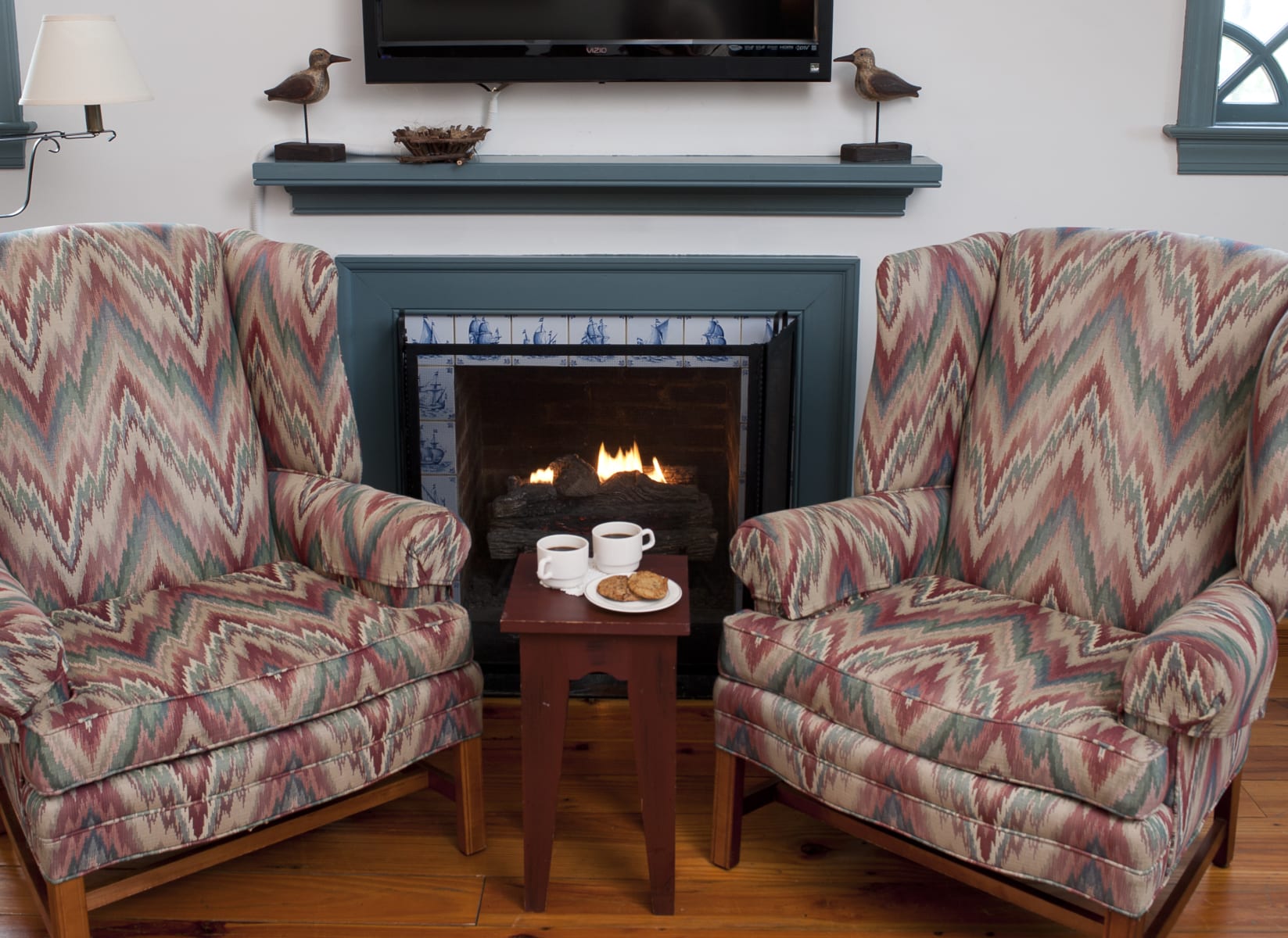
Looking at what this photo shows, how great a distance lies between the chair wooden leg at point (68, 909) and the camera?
166 centimetres

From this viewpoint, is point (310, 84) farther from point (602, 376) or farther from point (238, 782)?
point (238, 782)

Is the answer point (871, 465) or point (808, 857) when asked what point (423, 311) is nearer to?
point (871, 465)

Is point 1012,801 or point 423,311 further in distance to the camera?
point 423,311

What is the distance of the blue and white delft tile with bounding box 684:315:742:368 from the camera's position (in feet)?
8.55

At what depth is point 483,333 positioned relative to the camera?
2.63 meters

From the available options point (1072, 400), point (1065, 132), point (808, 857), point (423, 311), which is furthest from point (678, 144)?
point (808, 857)

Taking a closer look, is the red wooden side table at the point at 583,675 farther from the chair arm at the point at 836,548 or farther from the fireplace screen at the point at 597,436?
the fireplace screen at the point at 597,436

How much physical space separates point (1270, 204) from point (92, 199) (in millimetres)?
2497

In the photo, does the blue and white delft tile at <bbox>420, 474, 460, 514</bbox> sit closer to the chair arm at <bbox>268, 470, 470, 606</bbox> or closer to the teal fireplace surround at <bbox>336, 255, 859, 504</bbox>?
the teal fireplace surround at <bbox>336, 255, 859, 504</bbox>

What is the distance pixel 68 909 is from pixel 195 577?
604 millimetres

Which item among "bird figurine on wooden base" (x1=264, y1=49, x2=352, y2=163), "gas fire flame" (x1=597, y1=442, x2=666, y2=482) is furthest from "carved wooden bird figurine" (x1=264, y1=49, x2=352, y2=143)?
"gas fire flame" (x1=597, y1=442, x2=666, y2=482)

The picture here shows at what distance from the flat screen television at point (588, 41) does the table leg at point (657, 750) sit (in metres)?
1.26

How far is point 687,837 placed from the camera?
211cm

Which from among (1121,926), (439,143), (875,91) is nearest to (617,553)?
(1121,926)
